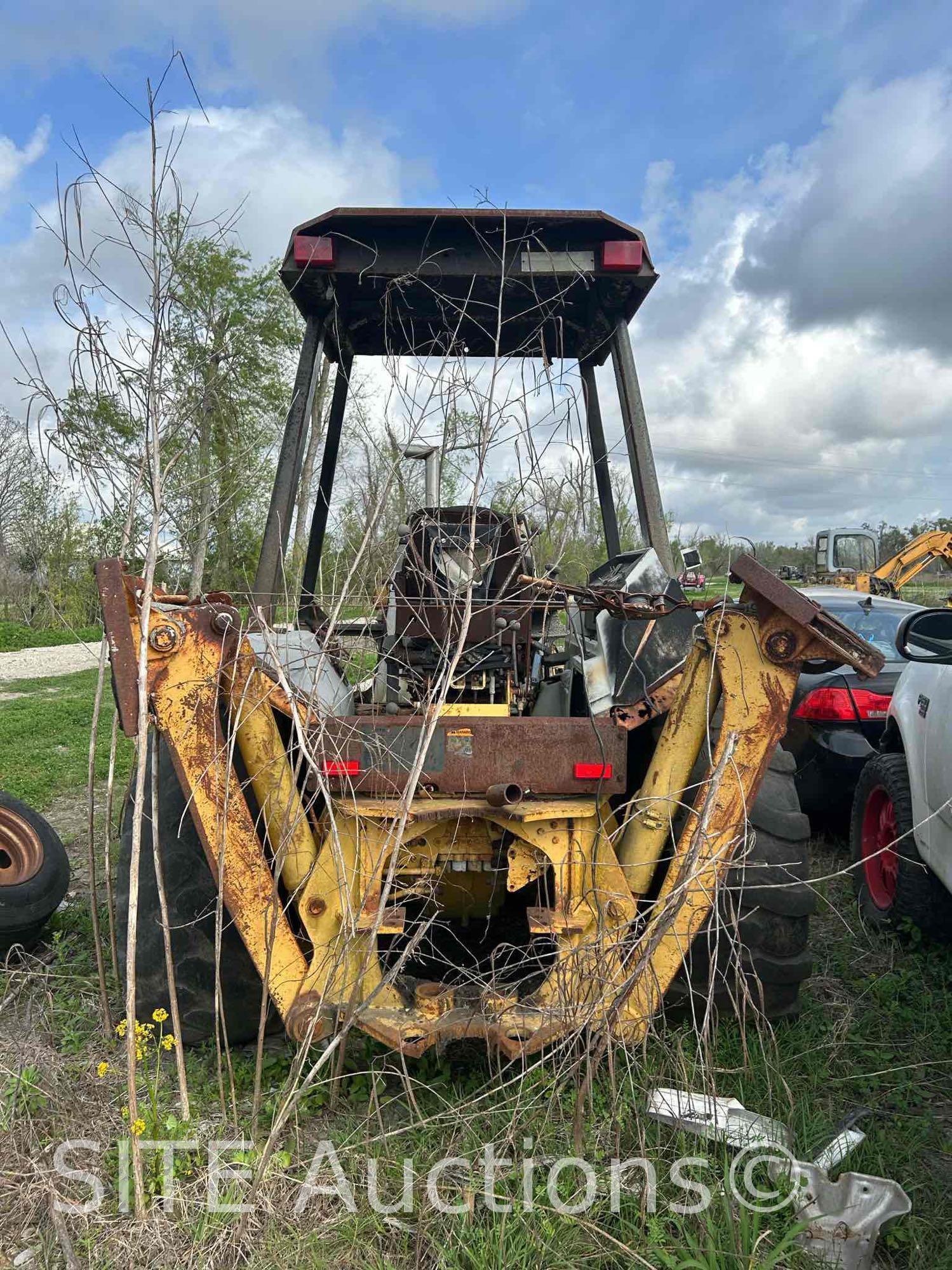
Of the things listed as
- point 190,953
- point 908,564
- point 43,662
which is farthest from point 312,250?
point 43,662

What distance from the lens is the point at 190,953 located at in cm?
292

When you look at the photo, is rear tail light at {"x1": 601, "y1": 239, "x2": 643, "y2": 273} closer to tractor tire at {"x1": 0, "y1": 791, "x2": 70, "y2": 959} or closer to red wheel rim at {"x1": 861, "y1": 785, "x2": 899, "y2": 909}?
red wheel rim at {"x1": 861, "y1": 785, "x2": 899, "y2": 909}

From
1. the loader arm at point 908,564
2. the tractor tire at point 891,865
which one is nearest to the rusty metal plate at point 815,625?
the tractor tire at point 891,865

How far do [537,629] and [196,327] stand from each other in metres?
1.72

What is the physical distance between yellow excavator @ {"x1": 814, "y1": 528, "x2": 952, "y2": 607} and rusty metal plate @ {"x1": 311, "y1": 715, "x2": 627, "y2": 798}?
9.05 metres

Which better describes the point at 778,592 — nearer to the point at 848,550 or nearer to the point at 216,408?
the point at 216,408

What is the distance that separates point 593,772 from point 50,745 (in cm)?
766

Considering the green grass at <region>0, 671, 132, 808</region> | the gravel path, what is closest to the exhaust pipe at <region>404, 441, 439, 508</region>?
the green grass at <region>0, 671, 132, 808</region>

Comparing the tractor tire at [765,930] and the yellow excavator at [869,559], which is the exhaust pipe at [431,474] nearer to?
the tractor tire at [765,930]

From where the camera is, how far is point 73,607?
47.2 ft

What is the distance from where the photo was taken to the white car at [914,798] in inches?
121

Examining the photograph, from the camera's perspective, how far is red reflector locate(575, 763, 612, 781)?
105 inches

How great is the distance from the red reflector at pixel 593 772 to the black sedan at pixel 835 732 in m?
2.57

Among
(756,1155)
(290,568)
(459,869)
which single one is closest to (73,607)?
(290,568)
